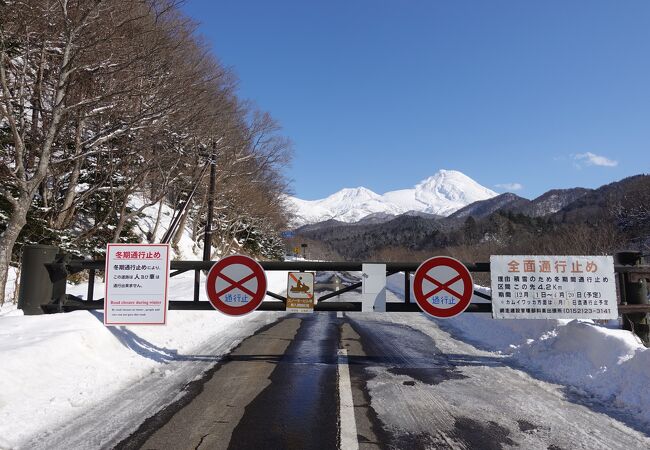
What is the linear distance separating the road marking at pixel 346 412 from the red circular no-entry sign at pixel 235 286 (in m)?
1.72

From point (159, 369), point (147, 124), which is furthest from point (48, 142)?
point (159, 369)

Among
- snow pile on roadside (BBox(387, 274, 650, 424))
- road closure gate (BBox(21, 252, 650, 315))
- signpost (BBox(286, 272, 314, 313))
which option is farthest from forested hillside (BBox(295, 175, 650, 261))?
signpost (BBox(286, 272, 314, 313))

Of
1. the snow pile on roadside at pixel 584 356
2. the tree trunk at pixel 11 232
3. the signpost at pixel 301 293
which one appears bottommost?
the snow pile on roadside at pixel 584 356

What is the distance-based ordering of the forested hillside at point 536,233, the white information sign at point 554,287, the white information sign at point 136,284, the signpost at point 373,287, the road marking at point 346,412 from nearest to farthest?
the road marking at point 346,412
the white information sign at point 136,284
the white information sign at point 554,287
the signpost at point 373,287
the forested hillside at point 536,233

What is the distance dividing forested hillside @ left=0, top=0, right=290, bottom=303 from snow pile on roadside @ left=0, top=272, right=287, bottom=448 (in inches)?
187

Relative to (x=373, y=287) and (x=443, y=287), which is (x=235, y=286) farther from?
(x=443, y=287)

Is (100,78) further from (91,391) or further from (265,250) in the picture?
(265,250)

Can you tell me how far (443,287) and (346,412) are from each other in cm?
314

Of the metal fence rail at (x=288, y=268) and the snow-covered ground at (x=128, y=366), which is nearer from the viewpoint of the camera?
the snow-covered ground at (x=128, y=366)

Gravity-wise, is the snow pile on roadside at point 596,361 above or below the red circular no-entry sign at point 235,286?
below

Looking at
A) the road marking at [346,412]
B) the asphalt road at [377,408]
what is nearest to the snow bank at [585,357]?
the asphalt road at [377,408]

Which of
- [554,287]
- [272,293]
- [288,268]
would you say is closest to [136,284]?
[272,293]

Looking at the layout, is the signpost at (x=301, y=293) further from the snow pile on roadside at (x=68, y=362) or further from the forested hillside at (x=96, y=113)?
the forested hillside at (x=96, y=113)

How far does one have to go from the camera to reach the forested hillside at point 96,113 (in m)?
10.1
